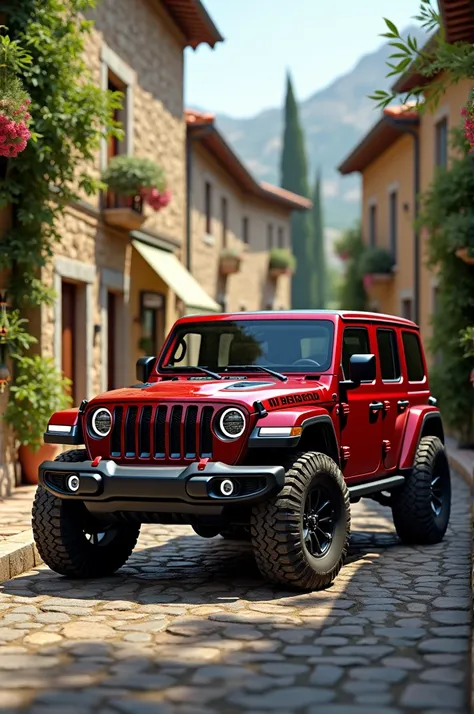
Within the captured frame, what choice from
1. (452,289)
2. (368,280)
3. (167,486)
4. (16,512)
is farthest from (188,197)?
(167,486)

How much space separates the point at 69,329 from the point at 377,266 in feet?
36.9

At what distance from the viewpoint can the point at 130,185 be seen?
1425cm

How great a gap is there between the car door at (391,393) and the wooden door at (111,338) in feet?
25.2

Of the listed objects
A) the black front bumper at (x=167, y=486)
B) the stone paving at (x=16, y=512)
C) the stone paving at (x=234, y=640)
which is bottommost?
the stone paving at (x=234, y=640)

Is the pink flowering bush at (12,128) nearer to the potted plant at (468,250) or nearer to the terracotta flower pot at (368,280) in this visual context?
the potted plant at (468,250)

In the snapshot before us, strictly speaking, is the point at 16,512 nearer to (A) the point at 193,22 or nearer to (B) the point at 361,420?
(B) the point at 361,420

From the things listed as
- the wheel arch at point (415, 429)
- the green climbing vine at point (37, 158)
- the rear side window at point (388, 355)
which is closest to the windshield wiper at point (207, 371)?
the rear side window at point (388, 355)

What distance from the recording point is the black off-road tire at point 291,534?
620cm

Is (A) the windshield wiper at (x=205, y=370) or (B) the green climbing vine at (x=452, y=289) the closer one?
(A) the windshield wiper at (x=205, y=370)

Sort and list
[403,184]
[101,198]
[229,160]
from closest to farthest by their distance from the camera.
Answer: [101,198] → [403,184] → [229,160]

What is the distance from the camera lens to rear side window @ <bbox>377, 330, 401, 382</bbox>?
828 cm

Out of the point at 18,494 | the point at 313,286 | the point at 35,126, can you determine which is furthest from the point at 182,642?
the point at 313,286

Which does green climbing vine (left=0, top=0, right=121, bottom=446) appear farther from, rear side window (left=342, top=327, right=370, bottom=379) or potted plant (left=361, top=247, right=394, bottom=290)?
potted plant (left=361, top=247, right=394, bottom=290)

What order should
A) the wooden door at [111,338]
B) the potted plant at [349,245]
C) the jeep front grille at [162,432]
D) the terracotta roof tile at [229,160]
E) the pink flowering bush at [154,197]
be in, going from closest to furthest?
the jeep front grille at [162,432]
the pink flowering bush at [154,197]
the wooden door at [111,338]
the terracotta roof tile at [229,160]
the potted plant at [349,245]
